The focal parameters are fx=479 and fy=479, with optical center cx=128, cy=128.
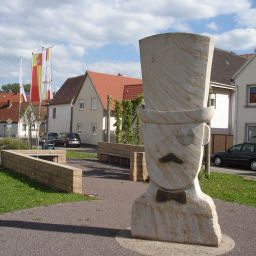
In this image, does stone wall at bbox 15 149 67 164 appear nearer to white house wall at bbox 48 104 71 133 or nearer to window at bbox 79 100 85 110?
window at bbox 79 100 85 110

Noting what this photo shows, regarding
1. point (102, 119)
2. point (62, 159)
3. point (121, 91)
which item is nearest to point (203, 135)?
point (62, 159)

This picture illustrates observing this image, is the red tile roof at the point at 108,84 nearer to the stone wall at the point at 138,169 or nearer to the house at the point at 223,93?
the house at the point at 223,93

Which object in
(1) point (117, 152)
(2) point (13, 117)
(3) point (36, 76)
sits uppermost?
(3) point (36, 76)

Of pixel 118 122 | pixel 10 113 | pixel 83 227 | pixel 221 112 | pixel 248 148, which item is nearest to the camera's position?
pixel 83 227

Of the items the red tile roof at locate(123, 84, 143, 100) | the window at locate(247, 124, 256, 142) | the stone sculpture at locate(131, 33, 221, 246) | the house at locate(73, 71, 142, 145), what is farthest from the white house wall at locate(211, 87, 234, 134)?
the stone sculpture at locate(131, 33, 221, 246)

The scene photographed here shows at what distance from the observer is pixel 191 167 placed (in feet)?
25.1

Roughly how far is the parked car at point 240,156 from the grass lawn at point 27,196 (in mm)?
13419

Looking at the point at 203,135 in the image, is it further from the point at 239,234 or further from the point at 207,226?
the point at 239,234

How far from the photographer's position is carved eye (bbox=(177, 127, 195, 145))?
299 inches

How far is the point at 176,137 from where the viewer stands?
768cm

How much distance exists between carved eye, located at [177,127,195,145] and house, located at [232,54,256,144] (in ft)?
82.1

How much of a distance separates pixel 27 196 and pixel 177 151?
529cm

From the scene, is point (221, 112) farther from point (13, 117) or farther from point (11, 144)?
point (13, 117)

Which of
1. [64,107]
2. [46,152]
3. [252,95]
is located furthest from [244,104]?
[64,107]
